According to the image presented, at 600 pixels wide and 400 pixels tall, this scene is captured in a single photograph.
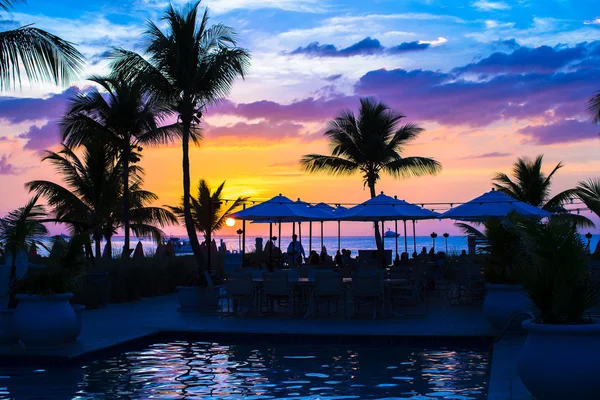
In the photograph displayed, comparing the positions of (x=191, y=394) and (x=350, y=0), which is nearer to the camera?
(x=191, y=394)

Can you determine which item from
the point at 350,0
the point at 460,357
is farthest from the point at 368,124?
the point at 460,357

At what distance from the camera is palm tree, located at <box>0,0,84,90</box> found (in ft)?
26.2

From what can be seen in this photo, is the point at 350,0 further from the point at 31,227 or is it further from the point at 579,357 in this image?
the point at 579,357

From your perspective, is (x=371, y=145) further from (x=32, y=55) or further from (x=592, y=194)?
(x=32, y=55)

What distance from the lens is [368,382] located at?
7.86 metres

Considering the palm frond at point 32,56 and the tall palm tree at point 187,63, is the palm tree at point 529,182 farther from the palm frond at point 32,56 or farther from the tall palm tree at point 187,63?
the palm frond at point 32,56

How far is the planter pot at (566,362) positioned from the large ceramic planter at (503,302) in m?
4.70

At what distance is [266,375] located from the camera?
835cm

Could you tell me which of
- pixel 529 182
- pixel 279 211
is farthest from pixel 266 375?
pixel 529 182

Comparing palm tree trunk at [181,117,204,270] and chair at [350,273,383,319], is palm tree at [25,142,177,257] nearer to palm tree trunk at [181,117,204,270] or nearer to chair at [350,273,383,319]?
palm tree trunk at [181,117,204,270]

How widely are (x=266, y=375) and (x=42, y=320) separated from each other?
3.03 m

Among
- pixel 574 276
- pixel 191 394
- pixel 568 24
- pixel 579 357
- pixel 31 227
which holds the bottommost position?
pixel 191 394

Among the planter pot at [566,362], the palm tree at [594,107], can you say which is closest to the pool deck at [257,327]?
the planter pot at [566,362]

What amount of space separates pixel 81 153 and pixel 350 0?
13797 millimetres
